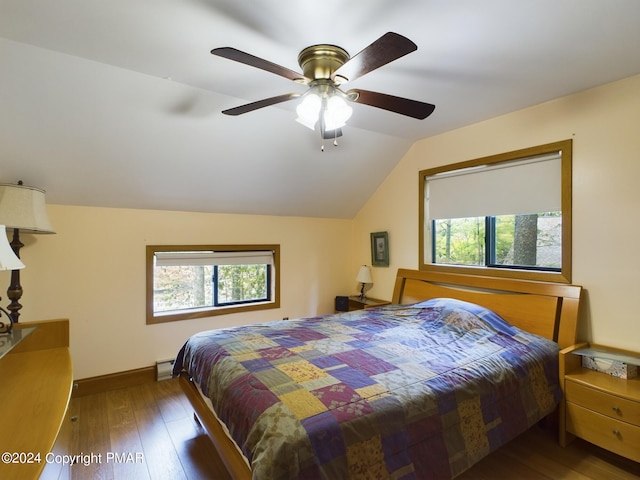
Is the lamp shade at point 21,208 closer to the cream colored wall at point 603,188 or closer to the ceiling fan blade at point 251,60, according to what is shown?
the ceiling fan blade at point 251,60

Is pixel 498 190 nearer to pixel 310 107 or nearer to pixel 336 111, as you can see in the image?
pixel 336 111

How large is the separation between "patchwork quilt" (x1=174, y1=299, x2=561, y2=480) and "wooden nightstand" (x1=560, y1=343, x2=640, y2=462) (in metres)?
0.10

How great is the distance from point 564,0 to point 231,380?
2409mm

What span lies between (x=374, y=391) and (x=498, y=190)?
7.47 feet

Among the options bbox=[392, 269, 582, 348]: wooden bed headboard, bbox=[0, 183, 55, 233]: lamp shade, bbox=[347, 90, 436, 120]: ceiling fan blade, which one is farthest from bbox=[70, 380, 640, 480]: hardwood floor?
bbox=[347, 90, 436, 120]: ceiling fan blade

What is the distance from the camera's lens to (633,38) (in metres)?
1.80

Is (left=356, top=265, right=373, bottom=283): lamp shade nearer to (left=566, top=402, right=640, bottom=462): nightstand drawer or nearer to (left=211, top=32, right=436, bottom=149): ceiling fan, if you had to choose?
(left=566, top=402, right=640, bottom=462): nightstand drawer

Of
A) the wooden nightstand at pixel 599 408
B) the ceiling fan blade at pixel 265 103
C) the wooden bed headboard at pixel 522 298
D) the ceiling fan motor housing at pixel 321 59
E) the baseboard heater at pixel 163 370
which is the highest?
the ceiling fan motor housing at pixel 321 59

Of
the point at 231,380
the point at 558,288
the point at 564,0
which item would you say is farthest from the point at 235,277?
the point at 564,0

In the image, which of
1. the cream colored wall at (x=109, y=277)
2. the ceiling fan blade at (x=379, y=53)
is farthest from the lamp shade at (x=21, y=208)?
the ceiling fan blade at (x=379, y=53)

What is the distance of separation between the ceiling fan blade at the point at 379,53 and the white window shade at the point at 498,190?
1989 millimetres

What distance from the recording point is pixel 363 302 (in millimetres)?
4137

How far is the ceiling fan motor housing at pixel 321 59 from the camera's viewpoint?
177 centimetres

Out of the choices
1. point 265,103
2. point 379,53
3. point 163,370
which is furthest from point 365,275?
point 379,53
